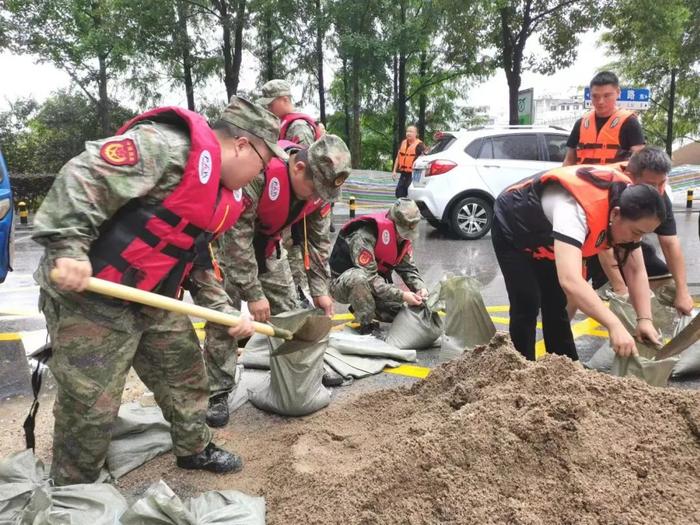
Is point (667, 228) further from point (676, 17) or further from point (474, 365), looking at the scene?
point (676, 17)

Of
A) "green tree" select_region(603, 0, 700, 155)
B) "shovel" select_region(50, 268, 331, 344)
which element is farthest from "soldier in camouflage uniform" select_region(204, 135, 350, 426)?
"green tree" select_region(603, 0, 700, 155)

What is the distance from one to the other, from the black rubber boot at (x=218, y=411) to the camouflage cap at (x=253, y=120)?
1413mm

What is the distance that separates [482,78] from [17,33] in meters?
12.2

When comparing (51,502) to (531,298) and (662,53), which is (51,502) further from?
(662,53)

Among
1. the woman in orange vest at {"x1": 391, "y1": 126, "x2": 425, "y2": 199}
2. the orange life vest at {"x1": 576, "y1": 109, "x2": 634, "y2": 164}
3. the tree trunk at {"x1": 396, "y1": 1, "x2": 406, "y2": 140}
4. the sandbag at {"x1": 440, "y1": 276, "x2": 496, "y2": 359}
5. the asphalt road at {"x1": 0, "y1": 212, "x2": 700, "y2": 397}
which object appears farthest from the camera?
the tree trunk at {"x1": 396, "y1": 1, "x2": 406, "y2": 140}

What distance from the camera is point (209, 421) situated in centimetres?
297

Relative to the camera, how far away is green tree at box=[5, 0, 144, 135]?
13.9 metres

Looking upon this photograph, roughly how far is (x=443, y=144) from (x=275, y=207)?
665cm

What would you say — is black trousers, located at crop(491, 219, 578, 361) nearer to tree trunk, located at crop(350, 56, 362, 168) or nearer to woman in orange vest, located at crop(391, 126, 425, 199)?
woman in orange vest, located at crop(391, 126, 425, 199)

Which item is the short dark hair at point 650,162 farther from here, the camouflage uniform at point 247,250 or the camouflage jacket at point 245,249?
the camouflage jacket at point 245,249

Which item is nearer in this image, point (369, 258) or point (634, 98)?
point (369, 258)

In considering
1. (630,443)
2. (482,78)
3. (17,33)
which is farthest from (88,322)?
(482,78)

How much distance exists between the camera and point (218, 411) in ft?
9.86

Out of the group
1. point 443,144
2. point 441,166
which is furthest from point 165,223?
point 443,144
